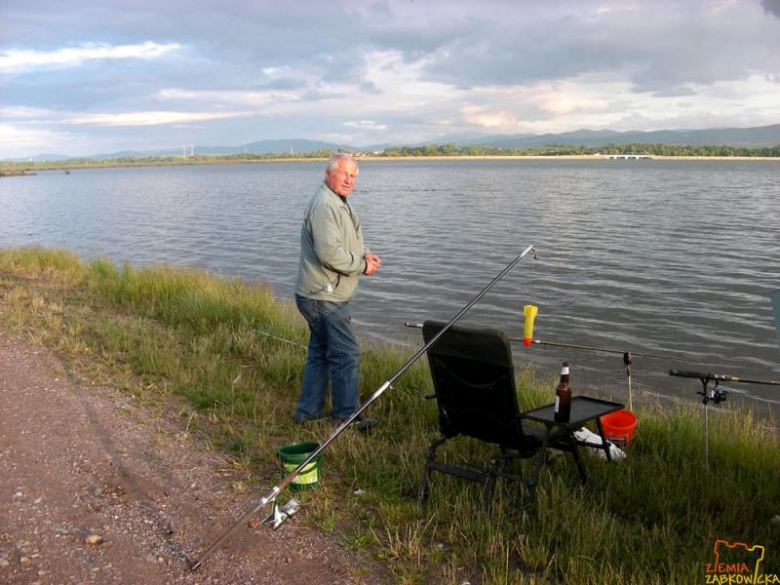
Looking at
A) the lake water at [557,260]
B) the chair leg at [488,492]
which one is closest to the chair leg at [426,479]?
the chair leg at [488,492]

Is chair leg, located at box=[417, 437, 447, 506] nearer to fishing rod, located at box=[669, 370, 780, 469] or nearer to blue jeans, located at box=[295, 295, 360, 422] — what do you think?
blue jeans, located at box=[295, 295, 360, 422]

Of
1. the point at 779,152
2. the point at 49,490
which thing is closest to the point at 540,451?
the point at 49,490

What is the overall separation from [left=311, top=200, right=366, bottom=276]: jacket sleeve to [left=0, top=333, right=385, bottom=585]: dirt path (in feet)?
5.03

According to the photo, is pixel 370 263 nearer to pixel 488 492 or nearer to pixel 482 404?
pixel 482 404

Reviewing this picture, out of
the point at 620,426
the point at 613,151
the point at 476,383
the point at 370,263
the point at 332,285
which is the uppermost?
the point at 613,151

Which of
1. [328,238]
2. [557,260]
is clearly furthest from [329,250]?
Result: [557,260]

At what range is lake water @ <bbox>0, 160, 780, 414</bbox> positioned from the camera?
32.8 feet

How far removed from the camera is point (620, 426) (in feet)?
16.6

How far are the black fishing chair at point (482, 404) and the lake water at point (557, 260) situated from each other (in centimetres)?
444

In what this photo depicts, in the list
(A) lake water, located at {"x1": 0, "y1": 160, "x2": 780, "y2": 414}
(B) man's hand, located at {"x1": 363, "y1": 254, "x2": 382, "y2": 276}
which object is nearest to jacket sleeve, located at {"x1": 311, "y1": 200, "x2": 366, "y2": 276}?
(B) man's hand, located at {"x1": 363, "y1": 254, "x2": 382, "y2": 276}

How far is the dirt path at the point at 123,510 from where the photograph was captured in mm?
3184

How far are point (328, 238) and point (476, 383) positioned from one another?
1556 mm

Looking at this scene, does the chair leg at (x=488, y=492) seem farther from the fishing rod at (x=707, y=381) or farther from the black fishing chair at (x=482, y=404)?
the fishing rod at (x=707, y=381)

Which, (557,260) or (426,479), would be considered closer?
(426,479)
